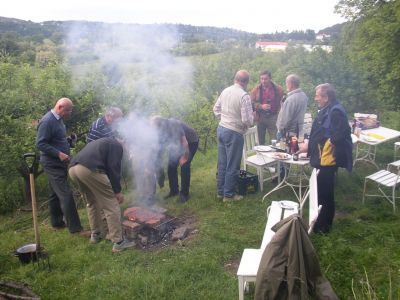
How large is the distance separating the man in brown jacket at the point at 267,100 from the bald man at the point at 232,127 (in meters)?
1.26

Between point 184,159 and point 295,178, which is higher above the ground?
point 184,159

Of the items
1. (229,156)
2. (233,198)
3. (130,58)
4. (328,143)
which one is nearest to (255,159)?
(229,156)

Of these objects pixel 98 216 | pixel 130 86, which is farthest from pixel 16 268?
pixel 130 86

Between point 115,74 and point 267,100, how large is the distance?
376cm

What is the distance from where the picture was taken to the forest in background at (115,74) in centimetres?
796

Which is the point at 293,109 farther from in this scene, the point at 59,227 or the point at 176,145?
the point at 59,227

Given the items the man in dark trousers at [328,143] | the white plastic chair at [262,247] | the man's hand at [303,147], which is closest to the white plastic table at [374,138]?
the man's hand at [303,147]

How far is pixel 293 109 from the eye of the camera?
6.45 m

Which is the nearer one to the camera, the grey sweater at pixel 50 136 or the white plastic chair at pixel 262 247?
the white plastic chair at pixel 262 247

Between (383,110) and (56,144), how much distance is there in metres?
10.7

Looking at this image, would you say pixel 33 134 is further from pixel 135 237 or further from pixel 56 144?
pixel 135 237

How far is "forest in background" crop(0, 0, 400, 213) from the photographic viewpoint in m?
7.96

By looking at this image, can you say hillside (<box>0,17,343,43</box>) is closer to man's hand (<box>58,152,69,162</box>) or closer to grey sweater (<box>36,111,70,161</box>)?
grey sweater (<box>36,111,70,161</box>)

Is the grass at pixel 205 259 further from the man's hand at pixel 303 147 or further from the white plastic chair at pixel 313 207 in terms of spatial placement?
the man's hand at pixel 303 147
